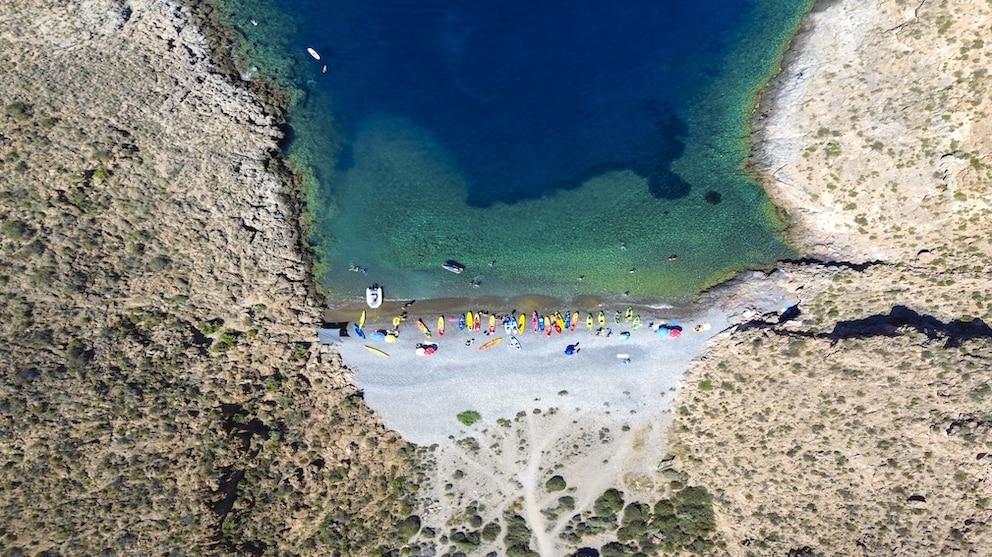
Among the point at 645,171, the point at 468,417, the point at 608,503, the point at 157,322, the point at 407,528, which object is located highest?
the point at 645,171

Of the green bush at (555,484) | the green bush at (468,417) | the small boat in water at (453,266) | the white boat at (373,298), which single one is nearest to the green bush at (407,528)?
the green bush at (468,417)

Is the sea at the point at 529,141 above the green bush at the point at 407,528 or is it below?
above

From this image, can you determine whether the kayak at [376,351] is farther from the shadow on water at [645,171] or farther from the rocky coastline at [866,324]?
the rocky coastline at [866,324]

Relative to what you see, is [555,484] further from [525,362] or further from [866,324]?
[866,324]

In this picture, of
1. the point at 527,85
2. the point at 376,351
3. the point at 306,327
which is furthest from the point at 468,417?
the point at 527,85

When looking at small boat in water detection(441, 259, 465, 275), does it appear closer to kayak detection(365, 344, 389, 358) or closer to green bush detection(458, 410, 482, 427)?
kayak detection(365, 344, 389, 358)
